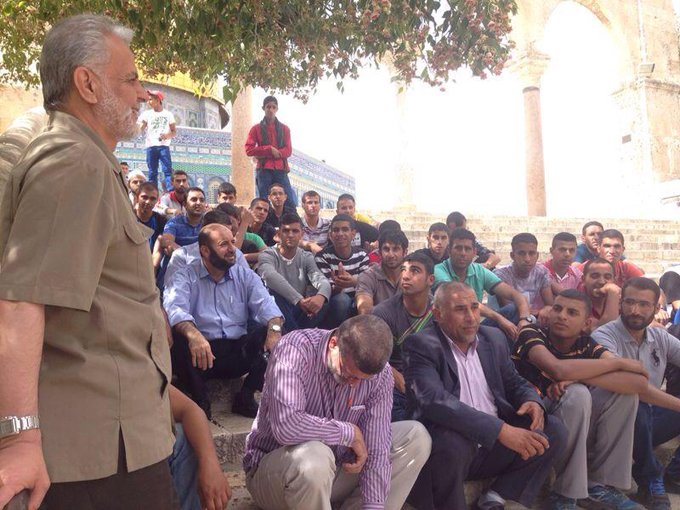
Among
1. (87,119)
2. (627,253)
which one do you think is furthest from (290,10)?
(627,253)

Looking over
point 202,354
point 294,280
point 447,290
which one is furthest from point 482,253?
point 202,354

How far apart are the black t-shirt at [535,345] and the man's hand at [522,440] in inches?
26.8

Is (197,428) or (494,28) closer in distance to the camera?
(197,428)

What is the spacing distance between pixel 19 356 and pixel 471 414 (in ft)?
8.06

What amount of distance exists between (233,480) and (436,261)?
3.32 m

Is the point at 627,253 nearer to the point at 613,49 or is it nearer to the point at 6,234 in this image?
the point at 613,49

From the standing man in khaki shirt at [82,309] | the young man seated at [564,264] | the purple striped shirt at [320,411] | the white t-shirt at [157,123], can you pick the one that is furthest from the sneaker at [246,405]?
the white t-shirt at [157,123]

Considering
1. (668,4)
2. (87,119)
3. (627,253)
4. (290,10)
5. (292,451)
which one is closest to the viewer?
(87,119)

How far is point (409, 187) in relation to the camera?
1666 centimetres

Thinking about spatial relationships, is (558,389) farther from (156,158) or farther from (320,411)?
(156,158)

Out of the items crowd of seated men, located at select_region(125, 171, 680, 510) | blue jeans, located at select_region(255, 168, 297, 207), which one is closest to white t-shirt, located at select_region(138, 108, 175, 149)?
blue jeans, located at select_region(255, 168, 297, 207)

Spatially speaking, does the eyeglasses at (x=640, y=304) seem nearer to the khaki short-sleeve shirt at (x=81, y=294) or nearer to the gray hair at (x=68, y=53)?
the khaki short-sleeve shirt at (x=81, y=294)

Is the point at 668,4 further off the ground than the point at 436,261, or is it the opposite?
the point at 668,4

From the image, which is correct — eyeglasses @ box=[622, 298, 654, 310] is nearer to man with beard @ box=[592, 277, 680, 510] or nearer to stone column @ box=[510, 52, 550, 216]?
man with beard @ box=[592, 277, 680, 510]
